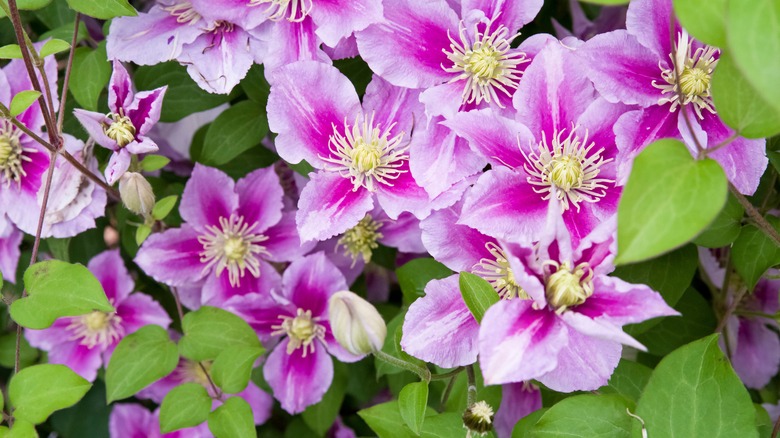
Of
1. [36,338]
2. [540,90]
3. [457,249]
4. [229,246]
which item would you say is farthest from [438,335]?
[36,338]

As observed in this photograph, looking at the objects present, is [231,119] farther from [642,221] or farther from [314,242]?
[642,221]

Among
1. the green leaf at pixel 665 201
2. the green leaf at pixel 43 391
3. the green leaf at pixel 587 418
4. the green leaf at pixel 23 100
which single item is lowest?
Answer: the green leaf at pixel 43 391

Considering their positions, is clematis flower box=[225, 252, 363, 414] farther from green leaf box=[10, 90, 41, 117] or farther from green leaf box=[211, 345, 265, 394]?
green leaf box=[10, 90, 41, 117]

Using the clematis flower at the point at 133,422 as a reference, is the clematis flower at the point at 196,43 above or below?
above

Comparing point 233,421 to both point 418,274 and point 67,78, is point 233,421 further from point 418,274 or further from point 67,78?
point 67,78

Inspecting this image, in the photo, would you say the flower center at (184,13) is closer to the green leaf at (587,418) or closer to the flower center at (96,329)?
the flower center at (96,329)

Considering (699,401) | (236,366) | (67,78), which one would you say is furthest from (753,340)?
(67,78)

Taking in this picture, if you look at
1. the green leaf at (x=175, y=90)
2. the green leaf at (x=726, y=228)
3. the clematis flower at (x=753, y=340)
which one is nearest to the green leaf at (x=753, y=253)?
the green leaf at (x=726, y=228)
